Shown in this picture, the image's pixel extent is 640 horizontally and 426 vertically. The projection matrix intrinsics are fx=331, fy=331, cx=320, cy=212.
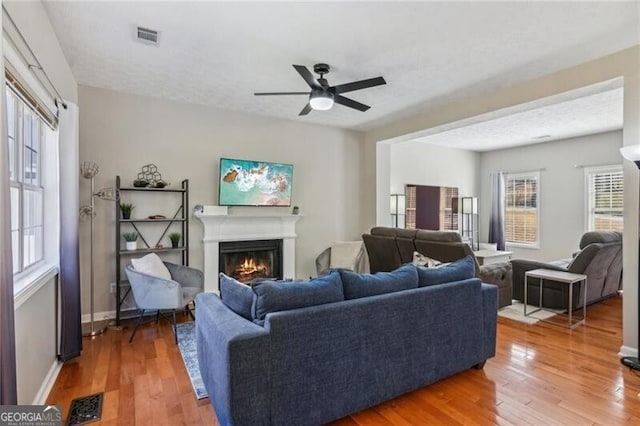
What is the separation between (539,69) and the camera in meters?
3.42

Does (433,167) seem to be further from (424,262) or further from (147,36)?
(147,36)

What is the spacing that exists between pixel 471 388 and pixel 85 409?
2.71 m

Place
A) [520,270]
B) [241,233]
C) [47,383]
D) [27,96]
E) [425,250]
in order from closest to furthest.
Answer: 1. [27,96]
2. [47,383]
3. [425,250]
4. [520,270]
5. [241,233]

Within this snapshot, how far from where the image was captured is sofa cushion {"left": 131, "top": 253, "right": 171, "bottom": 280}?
359cm

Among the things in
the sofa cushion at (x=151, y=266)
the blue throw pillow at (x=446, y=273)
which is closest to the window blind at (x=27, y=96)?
the sofa cushion at (x=151, y=266)

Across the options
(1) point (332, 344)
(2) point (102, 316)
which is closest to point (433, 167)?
(1) point (332, 344)

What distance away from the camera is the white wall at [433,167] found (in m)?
6.81

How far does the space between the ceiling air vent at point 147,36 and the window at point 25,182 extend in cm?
103

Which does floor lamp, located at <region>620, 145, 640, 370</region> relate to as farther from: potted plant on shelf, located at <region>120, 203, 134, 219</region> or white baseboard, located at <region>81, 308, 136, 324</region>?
white baseboard, located at <region>81, 308, 136, 324</region>

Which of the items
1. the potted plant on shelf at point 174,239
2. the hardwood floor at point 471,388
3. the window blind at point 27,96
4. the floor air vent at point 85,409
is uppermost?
the window blind at point 27,96

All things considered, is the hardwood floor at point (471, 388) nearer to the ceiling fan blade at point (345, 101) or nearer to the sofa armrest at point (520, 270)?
the sofa armrest at point (520, 270)

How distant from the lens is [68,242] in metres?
2.86

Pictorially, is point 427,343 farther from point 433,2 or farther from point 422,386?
point 433,2

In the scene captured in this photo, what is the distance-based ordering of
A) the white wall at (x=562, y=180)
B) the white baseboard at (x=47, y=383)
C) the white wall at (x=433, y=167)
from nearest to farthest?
the white baseboard at (x=47, y=383)
the white wall at (x=562, y=180)
the white wall at (x=433, y=167)
